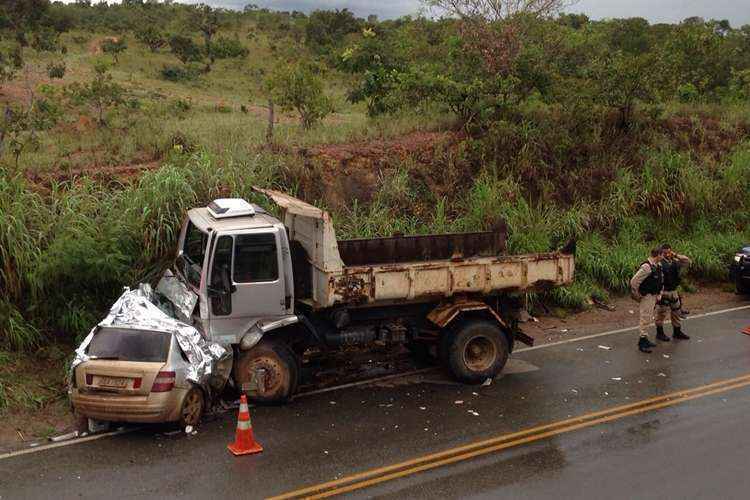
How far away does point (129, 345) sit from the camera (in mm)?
9375

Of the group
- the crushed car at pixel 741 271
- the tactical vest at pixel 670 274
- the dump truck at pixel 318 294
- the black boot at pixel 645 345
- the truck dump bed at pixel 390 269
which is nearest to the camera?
the dump truck at pixel 318 294

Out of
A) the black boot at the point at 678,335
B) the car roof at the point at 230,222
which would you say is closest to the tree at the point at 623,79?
the black boot at the point at 678,335

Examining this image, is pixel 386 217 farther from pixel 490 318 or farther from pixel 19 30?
pixel 19 30

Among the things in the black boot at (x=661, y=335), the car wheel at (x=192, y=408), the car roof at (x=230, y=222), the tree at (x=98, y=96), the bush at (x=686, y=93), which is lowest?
the black boot at (x=661, y=335)

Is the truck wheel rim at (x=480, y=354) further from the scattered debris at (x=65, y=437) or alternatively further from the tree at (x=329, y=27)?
the tree at (x=329, y=27)

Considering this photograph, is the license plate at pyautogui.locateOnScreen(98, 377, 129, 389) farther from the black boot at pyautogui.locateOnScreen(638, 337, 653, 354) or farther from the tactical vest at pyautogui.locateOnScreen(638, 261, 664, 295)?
the tactical vest at pyautogui.locateOnScreen(638, 261, 664, 295)

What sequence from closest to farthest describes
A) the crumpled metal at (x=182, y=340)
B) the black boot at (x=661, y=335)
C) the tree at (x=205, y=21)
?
the crumpled metal at (x=182, y=340)
the black boot at (x=661, y=335)
the tree at (x=205, y=21)

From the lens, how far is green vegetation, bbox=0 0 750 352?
12164 mm

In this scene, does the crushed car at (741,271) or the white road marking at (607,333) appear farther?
the crushed car at (741,271)

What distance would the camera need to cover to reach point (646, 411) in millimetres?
10086

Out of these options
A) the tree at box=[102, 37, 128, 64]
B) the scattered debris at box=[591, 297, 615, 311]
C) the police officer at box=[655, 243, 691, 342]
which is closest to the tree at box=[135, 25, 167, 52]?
the tree at box=[102, 37, 128, 64]

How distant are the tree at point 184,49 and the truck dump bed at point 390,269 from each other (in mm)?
31654

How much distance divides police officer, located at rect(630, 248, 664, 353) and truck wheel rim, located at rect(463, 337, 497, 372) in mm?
2980

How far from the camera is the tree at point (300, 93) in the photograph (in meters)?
21.5
